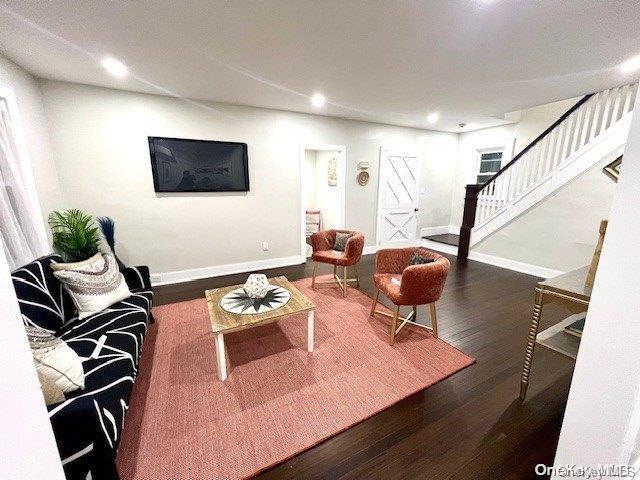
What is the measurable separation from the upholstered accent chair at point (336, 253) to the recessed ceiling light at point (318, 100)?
69.1 inches

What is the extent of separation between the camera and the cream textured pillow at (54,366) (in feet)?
3.81

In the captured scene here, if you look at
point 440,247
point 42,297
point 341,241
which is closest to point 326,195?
point 341,241

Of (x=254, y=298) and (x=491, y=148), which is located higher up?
(x=491, y=148)

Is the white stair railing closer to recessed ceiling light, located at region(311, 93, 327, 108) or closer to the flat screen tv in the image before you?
recessed ceiling light, located at region(311, 93, 327, 108)

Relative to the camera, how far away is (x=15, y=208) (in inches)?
88.7

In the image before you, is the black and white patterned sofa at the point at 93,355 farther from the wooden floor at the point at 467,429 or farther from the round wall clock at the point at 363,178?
the round wall clock at the point at 363,178

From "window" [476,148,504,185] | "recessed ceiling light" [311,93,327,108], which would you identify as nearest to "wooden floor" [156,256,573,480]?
"recessed ceiling light" [311,93,327,108]

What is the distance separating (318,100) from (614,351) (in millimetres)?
3597

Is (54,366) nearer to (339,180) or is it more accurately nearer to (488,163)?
(339,180)

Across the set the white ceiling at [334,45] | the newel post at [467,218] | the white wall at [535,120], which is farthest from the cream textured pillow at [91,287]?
the white wall at [535,120]

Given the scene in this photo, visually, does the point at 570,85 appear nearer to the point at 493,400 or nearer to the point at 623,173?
the point at 623,173

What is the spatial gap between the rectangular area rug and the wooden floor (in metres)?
0.09

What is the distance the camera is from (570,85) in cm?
292

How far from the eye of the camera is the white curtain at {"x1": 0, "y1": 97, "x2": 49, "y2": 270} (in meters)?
2.09
